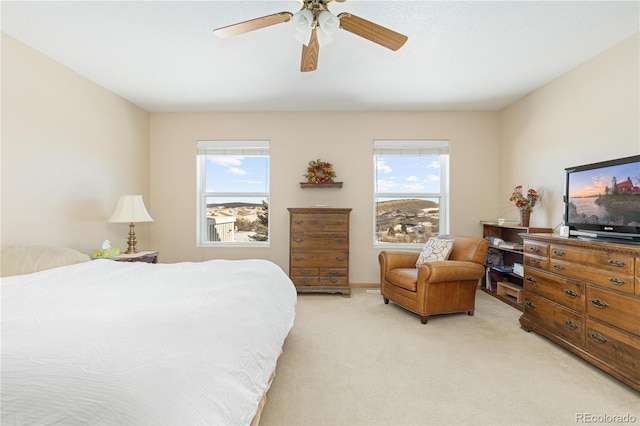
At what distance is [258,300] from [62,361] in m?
0.92

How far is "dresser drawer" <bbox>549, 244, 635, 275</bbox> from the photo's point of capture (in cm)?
192

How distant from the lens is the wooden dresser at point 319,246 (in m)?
3.90

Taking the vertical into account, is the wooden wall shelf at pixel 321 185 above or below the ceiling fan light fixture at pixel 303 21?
below

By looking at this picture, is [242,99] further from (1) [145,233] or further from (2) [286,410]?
(2) [286,410]

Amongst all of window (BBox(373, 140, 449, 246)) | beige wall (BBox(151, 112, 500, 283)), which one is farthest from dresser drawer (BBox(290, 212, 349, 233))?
window (BBox(373, 140, 449, 246))

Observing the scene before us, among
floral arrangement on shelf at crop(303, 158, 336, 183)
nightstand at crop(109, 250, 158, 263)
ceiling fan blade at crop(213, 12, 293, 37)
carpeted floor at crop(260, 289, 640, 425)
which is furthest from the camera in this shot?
floral arrangement on shelf at crop(303, 158, 336, 183)

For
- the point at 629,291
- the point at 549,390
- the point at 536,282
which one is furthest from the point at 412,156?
the point at 549,390

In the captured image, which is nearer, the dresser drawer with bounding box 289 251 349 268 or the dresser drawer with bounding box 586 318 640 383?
the dresser drawer with bounding box 586 318 640 383

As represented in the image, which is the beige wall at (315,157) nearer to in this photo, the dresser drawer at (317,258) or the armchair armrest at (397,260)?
the dresser drawer at (317,258)

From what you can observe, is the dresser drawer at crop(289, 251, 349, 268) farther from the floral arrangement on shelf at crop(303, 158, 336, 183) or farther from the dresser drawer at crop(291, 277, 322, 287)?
the floral arrangement on shelf at crop(303, 158, 336, 183)

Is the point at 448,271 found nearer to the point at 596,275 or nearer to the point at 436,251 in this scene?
the point at 436,251

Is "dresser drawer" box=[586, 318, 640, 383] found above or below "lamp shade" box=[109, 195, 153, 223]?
below

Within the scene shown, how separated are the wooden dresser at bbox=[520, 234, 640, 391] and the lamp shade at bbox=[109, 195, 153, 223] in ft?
13.1

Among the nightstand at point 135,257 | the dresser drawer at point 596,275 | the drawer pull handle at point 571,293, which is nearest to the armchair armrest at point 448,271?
the dresser drawer at point 596,275
